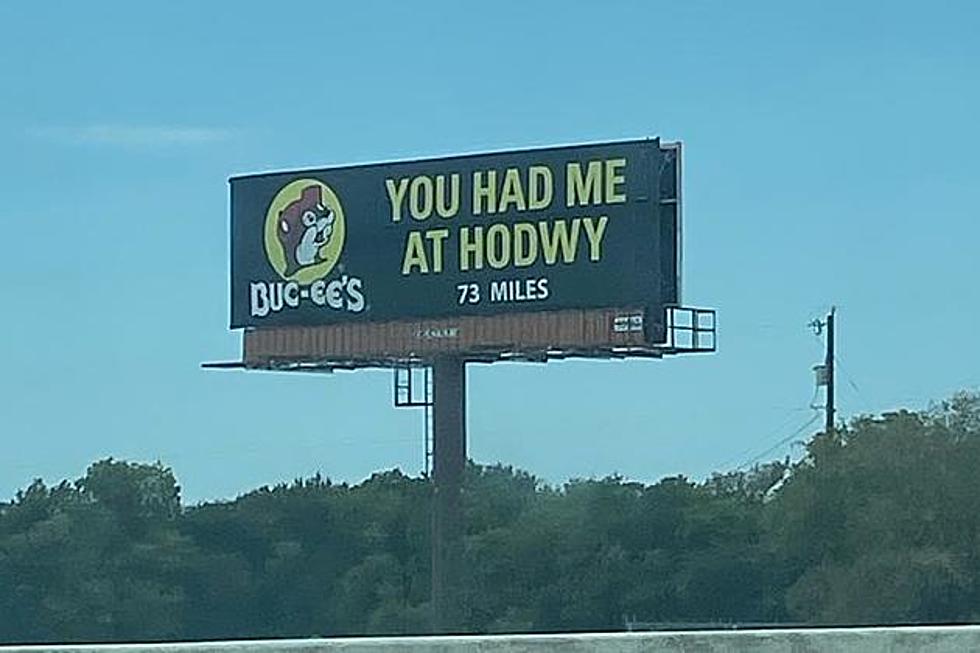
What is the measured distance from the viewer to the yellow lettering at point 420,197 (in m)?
56.4

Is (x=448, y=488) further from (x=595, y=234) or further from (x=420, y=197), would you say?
(x=420, y=197)

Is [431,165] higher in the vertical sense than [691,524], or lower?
higher

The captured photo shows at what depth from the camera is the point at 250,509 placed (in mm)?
59344

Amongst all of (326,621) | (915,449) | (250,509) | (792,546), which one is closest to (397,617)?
(326,621)

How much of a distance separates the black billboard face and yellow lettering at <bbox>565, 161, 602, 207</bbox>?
1.5 inches

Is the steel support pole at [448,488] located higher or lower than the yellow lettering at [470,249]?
lower

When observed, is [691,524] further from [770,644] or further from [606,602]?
[770,644]

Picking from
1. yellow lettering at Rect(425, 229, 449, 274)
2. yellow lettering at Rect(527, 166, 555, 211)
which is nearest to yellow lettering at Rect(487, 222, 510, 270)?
yellow lettering at Rect(527, 166, 555, 211)

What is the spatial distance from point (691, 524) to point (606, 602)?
295cm

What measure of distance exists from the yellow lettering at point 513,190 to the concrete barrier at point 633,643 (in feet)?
138

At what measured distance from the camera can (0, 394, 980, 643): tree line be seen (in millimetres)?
50938

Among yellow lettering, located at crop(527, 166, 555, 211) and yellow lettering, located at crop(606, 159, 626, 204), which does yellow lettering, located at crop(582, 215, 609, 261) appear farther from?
yellow lettering, located at crop(527, 166, 555, 211)

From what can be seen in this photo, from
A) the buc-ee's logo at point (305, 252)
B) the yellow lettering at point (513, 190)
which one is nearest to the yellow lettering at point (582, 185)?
the yellow lettering at point (513, 190)

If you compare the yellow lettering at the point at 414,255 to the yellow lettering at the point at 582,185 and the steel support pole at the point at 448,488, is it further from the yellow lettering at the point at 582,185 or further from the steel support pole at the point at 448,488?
the yellow lettering at the point at 582,185
